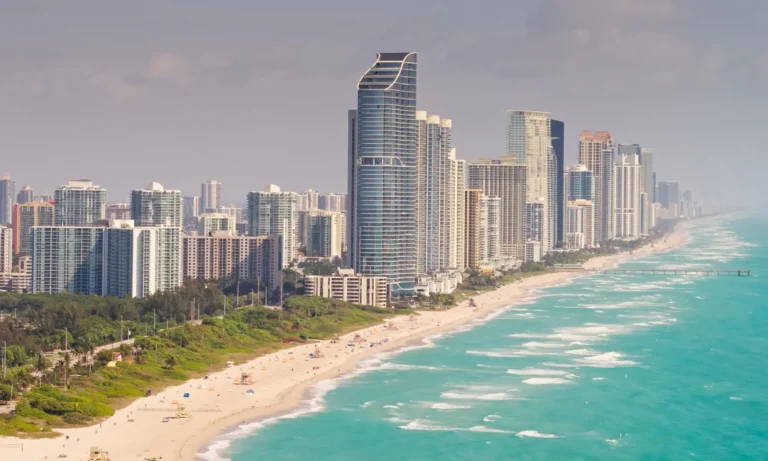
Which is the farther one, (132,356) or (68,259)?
(68,259)

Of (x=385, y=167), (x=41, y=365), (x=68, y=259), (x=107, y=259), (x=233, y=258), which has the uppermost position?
(x=385, y=167)

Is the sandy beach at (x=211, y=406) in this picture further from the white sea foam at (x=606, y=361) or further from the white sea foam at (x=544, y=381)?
the white sea foam at (x=606, y=361)

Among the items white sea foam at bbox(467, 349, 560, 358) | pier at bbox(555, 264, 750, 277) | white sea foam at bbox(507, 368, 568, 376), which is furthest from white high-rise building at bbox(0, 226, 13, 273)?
pier at bbox(555, 264, 750, 277)

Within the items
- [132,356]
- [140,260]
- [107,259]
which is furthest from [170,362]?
[107,259]

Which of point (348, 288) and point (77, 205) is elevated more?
point (77, 205)

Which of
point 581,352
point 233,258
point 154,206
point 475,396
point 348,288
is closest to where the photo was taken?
point 475,396

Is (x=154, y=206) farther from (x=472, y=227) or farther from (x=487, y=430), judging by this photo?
(x=487, y=430)

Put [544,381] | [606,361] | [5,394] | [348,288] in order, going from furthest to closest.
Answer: [348,288], [606,361], [544,381], [5,394]

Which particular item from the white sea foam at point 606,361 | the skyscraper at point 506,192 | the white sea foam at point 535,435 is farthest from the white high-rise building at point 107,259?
the skyscraper at point 506,192

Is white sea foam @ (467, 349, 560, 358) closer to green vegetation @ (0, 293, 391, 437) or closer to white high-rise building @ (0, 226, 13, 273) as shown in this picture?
green vegetation @ (0, 293, 391, 437)
